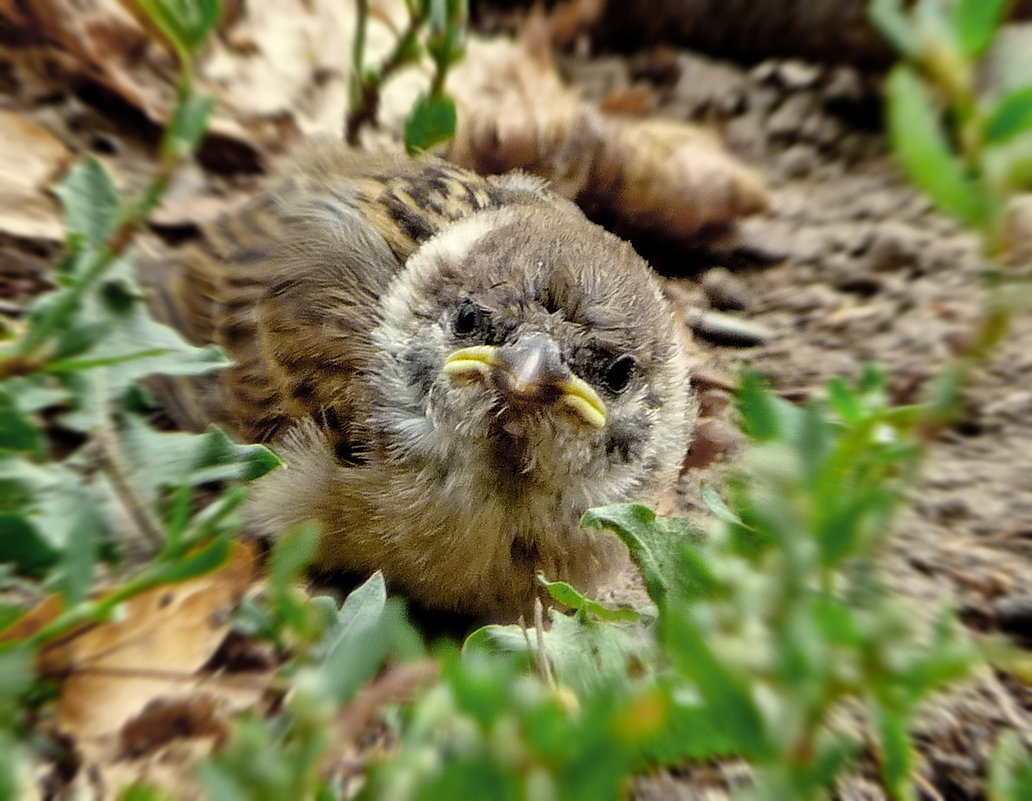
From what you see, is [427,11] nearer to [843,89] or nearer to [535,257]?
[535,257]

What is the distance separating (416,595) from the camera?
207cm

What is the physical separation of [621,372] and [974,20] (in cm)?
115

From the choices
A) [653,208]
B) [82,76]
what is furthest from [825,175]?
[82,76]

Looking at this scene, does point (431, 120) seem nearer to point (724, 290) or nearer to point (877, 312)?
point (724, 290)

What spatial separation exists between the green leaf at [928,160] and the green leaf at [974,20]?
10 centimetres

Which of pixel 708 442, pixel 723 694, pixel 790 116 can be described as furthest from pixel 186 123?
pixel 790 116

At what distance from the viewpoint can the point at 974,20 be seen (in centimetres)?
107

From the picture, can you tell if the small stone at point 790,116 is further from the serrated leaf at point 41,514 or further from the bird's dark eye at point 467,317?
the serrated leaf at point 41,514

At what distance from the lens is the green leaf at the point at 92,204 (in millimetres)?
1566

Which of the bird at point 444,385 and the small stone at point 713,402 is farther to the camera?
the small stone at point 713,402

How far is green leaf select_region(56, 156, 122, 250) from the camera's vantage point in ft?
5.14

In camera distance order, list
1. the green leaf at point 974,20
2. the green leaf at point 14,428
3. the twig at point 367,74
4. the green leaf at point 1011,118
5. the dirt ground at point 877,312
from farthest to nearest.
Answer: the twig at point 367,74, the dirt ground at point 877,312, the green leaf at point 14,428, the green leaf at point 974,20, the green leaf at point 1011,118

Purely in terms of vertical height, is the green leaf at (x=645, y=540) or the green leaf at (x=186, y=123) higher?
the green leaf at (x=186, y=123)

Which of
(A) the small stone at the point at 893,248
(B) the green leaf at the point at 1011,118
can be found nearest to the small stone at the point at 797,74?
(A) the small stone at the point at 893,248
